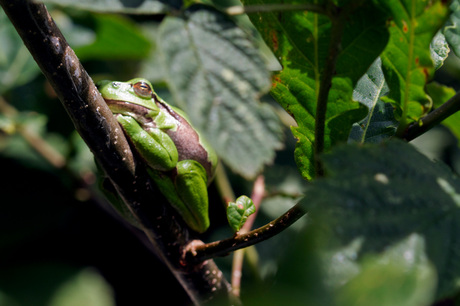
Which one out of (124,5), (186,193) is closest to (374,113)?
(186,193)

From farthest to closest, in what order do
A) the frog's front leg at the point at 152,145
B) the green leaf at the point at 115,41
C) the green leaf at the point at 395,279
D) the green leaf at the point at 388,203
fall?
the green leaf at the point at 115,41, the frog's front leg at the point at 152,145, the green leaf at the point at 388,203, the green leaf at the point at 395,279

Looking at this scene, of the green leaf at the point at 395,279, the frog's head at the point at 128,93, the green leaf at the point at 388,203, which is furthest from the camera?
the frog's head at the point at 128,93

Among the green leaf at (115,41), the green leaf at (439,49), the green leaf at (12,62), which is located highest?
the green leaf at (439,49)

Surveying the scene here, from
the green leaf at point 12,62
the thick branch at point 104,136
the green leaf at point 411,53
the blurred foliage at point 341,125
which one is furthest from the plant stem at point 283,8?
the green leaf at point 12,62

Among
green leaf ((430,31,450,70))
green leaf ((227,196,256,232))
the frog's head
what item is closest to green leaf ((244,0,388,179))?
green leaf ((227,196,256,232))

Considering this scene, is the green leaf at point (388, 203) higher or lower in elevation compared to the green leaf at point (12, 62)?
higher

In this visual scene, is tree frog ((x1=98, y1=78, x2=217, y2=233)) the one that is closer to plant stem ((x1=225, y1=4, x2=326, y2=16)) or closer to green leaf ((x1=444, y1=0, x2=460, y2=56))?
plant stem ((x1=225, y1=4, x2=326, y2=16))

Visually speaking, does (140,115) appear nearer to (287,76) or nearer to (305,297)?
(287,76)

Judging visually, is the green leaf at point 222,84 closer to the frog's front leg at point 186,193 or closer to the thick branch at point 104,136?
the thick branch at point 104,136
